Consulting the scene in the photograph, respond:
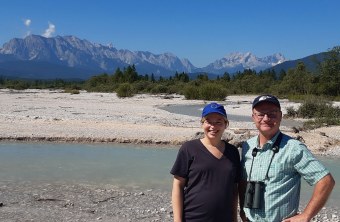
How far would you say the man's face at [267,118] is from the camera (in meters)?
3.49

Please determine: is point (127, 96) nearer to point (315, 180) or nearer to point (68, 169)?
point (68, 169)

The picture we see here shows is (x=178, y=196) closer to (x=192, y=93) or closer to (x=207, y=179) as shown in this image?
(x=207, y=179)

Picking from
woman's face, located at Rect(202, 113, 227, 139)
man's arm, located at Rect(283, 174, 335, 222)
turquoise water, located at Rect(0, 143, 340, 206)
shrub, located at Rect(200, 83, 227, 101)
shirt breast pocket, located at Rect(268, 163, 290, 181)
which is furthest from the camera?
shrub, located at Rect(200, 83, 227, 101)

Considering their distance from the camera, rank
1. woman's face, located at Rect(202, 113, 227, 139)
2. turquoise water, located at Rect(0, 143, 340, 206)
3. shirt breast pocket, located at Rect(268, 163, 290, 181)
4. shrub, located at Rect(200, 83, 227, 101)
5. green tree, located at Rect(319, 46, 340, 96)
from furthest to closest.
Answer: green tree, located at Rect(319, 46, 340, 96)
shrub, located at Rect(200, 83, 227, 101)
turquoise water, located at Rect(0, 143, 340, 206)
woman's face, located at Rect(202, 113, 227, 139)
shirt breast pocket, located at Rect(268, 163, 290, 181)

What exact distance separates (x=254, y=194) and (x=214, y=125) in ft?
2.36

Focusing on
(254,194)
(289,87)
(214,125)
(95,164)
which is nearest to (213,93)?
(289,87)

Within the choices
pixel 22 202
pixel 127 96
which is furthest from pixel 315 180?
pixel 127 96

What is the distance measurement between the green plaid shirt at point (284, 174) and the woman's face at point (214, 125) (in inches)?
18.7

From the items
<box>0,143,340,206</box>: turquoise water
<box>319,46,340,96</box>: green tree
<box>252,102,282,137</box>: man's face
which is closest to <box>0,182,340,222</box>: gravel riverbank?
<box>0,143,340,206</box>: turquoise water

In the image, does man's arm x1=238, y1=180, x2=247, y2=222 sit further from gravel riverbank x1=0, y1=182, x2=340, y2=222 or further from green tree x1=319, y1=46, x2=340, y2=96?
green tree x1=319, y1=46, x2=340, y2=96

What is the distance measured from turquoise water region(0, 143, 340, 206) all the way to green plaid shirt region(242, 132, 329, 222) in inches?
284

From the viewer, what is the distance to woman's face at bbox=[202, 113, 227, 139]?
374cm

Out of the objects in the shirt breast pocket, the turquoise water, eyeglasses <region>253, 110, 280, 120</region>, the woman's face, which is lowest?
the turquoise water

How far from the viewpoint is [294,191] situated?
3338mm
